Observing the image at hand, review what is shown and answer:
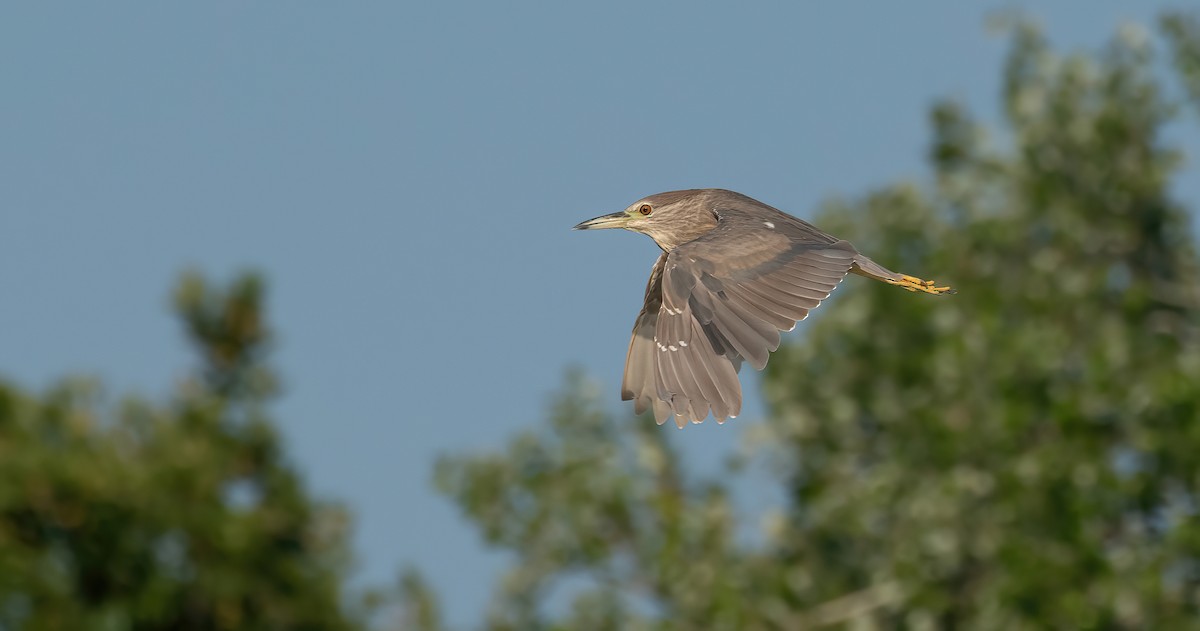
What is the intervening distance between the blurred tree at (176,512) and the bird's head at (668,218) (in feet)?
17.3

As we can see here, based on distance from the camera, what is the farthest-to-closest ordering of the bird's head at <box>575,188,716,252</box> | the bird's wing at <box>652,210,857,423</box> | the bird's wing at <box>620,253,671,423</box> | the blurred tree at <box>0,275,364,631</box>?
the blurred tree at <box>0,275,364,631</box>
the bird's head at <box>575,188,716,252</box>
the bird's wing at <box>620,253,671,423</box>
the bird's wing at <box>652,210,857,423</box>

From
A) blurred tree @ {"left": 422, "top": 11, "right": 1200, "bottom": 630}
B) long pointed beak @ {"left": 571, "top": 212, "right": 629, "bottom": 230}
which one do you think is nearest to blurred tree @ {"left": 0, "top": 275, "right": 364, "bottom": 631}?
blurred tree @ {"left": 422, "top": 11, "right": 1200, "bottom": 630}

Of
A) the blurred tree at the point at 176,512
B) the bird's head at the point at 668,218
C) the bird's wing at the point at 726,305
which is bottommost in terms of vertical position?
the bird's wing at the point at 726,305

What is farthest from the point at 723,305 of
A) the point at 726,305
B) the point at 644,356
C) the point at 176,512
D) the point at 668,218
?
the point at 176,512

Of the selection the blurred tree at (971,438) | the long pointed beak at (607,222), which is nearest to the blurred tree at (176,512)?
the blurred tree at (971,438)

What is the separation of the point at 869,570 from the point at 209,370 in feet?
20.5

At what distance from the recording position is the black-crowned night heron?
822 centimetres

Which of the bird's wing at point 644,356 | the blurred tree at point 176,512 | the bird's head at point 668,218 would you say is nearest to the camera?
the bird's wing at point 644,356

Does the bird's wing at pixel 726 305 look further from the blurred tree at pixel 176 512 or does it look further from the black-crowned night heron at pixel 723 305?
the blurred tree at pixel 176 512

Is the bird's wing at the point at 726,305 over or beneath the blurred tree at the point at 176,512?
beneath

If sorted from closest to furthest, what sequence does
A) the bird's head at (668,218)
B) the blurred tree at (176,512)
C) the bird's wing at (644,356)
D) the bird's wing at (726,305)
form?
the bird's wing at (726,305) < the bird's wing at (644,356) < the bird's head at (668,218) < the blurred tree at (176,512)

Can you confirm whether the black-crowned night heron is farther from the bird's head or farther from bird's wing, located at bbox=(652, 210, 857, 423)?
the bird's head

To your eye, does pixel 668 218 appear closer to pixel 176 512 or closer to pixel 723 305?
pixel 723 305

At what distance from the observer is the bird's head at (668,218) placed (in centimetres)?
1021
